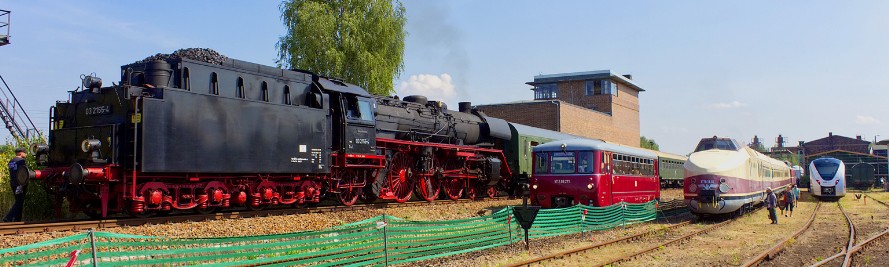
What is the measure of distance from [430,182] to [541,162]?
4042 millimetres

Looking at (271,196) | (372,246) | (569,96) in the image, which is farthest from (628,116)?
(372,246)

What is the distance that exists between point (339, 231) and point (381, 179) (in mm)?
9060

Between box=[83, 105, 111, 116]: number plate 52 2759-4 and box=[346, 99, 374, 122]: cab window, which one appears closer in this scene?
box=[83, 105, 111, 116]: number plate 52 2759-4

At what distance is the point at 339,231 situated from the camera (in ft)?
29.2

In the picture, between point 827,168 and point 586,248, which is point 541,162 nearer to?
point 586,248

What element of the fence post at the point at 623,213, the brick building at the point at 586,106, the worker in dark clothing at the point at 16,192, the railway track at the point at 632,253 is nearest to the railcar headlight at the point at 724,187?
the railway track at the point at 632,253

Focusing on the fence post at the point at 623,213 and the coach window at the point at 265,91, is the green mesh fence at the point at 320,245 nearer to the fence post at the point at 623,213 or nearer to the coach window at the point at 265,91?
the fence post at the point at 623,213

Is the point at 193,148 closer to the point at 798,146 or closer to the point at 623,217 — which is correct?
the point at 623,217

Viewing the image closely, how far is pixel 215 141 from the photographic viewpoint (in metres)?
13.2

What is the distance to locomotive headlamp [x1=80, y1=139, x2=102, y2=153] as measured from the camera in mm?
11906

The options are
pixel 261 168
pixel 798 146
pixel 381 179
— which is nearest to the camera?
pixel 261 168

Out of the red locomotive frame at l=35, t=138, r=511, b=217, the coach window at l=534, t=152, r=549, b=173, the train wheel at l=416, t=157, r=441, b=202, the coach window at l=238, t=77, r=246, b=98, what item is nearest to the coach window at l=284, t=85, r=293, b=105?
the coach window at l=238, t=77, r=246, b=98

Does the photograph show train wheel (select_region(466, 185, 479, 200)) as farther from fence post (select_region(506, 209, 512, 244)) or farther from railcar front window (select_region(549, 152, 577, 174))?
fence post (select_region(506, 209, 512, 244))

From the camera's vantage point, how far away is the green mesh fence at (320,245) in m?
7.02
